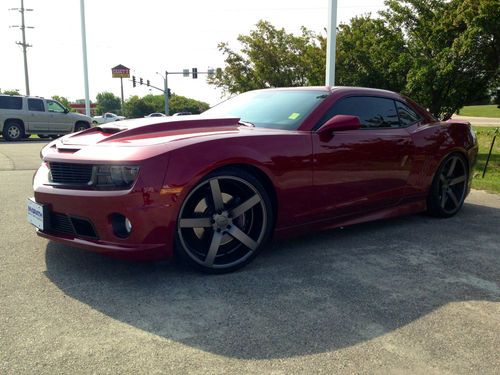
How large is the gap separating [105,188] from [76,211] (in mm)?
262

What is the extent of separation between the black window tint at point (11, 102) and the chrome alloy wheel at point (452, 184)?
656 inches

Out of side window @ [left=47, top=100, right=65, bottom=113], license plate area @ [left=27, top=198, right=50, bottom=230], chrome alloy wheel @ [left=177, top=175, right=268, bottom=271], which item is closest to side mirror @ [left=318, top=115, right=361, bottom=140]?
chrome alloy wheel @ [left=177, top=175, right=268, bottom=271]

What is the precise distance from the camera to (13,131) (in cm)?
1755

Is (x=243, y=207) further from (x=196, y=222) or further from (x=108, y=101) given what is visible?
(x=108, y=101)

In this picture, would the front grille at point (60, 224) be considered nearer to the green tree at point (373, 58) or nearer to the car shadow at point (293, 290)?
the car shadow at point (293, 290)

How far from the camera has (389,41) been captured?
1264 cm

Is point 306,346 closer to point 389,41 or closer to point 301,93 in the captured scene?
point 301,93

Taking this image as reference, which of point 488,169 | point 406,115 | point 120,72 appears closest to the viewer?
point 406,115

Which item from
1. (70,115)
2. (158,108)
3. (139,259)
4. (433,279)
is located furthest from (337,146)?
(158,108)

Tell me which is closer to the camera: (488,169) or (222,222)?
(222,222)

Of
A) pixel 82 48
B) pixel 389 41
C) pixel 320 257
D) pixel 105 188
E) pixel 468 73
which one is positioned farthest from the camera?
pixel 82 48

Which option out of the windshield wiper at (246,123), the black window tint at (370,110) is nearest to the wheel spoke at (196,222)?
the windshield wiper at (246,123)

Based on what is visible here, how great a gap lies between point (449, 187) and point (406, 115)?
1077 millimetres

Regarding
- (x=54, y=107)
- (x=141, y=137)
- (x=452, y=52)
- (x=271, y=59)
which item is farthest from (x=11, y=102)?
(x=141, y=137)
